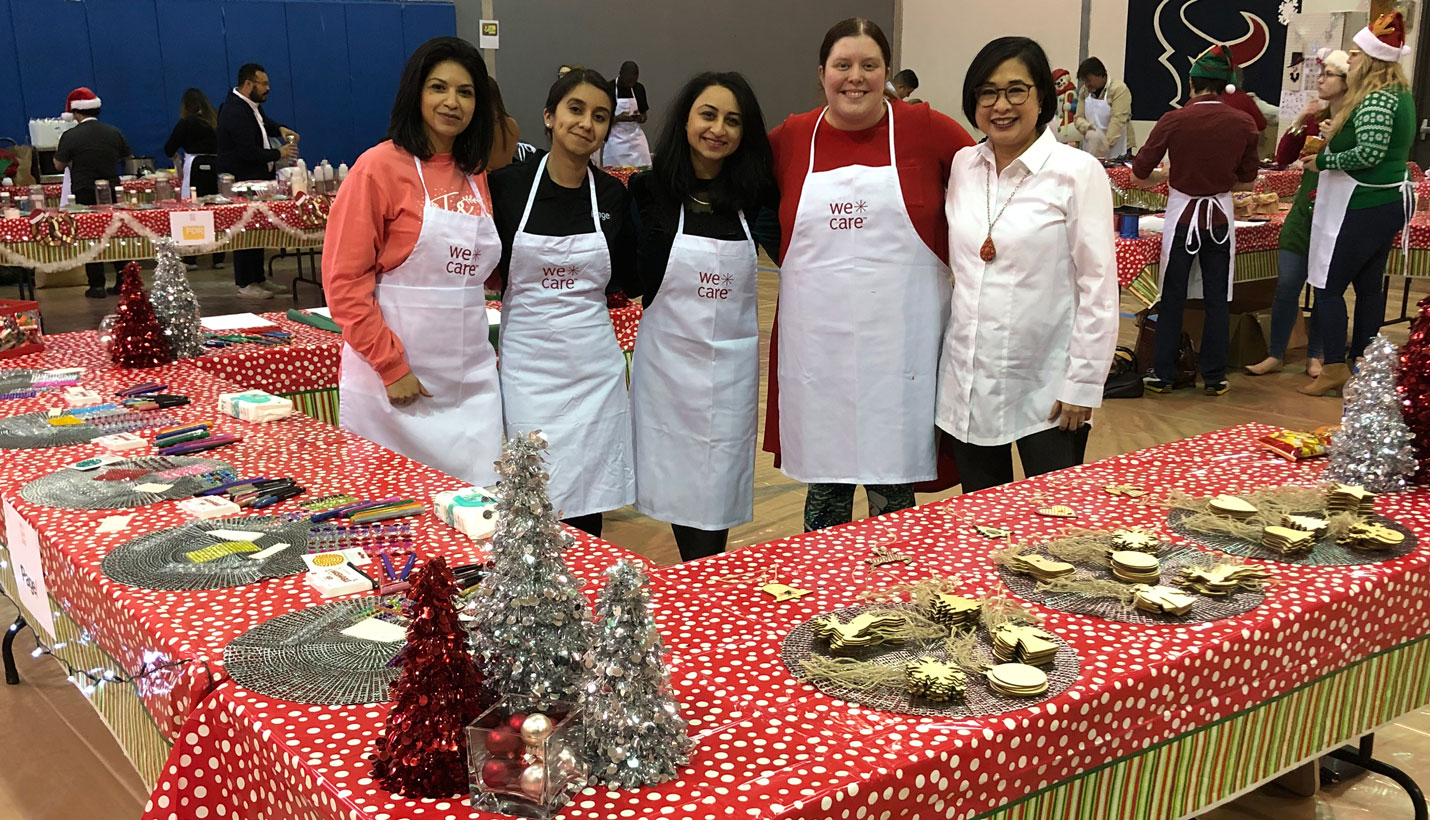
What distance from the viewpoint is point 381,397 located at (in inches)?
114

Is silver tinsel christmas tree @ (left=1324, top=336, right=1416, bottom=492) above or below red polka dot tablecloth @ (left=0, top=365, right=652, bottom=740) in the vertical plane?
above

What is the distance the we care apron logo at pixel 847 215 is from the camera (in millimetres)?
2932

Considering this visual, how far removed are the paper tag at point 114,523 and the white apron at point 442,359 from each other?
2.62 ft

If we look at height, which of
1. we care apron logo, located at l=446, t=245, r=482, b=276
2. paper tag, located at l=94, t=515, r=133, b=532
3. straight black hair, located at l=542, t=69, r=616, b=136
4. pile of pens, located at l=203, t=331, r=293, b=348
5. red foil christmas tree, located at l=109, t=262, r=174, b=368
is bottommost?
paper tag, located at l=94, t=515, r=133, b=532

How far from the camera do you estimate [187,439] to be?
264cm

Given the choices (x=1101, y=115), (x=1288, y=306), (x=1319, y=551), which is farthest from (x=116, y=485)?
(x=1101, y=115)

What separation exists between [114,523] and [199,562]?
0.30 m

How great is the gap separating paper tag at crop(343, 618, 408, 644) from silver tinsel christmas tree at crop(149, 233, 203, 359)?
208cm

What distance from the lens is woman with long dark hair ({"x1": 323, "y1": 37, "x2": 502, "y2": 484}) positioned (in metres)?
2.74

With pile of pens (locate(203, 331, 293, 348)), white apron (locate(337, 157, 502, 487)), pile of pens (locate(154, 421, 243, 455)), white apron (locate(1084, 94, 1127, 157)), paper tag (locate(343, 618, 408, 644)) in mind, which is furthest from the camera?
white apron (locate(1084, 94, 1127, 157))

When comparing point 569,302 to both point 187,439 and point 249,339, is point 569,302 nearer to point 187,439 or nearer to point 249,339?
point 187,439

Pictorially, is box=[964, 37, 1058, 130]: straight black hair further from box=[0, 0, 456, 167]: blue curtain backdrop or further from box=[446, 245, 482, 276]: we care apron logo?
box=[0, 0, 456, 167]: blue curtain backdrop

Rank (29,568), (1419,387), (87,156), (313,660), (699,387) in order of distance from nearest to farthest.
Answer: (313,660) → (29,568) → (1419,387) → (699,387) → (87,156)

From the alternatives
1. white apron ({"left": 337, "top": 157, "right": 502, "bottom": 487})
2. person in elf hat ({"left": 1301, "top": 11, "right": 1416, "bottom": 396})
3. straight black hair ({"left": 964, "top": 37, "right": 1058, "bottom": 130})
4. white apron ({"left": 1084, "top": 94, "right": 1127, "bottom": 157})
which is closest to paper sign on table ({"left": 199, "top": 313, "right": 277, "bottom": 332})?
white apron ({"left": 337, "top": 157, "right": 502, "bottom": 487})
